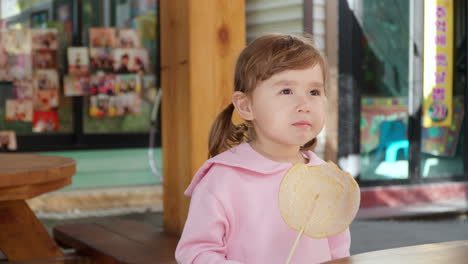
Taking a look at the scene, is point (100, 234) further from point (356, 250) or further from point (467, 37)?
point (467, 37)

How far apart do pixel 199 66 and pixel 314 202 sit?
5.62 ft

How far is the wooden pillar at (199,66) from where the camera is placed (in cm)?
277

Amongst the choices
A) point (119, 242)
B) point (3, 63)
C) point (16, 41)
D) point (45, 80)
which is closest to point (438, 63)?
point (45, 80)

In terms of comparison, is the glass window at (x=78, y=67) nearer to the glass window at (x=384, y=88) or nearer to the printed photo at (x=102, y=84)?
the printed photo at (x=102, y=84)

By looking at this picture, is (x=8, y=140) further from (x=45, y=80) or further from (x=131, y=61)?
(x=131, y=61)

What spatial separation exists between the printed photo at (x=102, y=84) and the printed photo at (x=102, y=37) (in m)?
0.29

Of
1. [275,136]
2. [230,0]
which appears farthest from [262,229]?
[230,0]

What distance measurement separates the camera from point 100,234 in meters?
3.12

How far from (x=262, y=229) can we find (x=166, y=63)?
5.32ft

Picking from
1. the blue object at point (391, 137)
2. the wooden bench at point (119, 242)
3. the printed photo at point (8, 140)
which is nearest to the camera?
the wooden bench at point (119, 242)

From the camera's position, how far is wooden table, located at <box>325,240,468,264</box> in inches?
47.5

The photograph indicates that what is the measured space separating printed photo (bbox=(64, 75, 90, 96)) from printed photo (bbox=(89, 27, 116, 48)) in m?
0.34

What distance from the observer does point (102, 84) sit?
244 inches

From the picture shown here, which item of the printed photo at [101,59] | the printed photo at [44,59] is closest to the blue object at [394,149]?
the printed photo at [101,59]
